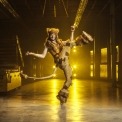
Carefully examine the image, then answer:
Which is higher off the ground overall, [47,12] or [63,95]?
[47,12]

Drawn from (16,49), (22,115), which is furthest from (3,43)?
(22,115)

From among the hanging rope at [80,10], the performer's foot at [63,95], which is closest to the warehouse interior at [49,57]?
the hanging rope at [80,10]

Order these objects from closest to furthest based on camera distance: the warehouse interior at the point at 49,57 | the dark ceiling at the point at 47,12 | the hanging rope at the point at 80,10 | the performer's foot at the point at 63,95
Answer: the performer's foot at the point at 63,95 < the warehouse interior at the point at 49,57 < the hanging rope at the point at 80,10 < the dark ceiling at the point at 47,12

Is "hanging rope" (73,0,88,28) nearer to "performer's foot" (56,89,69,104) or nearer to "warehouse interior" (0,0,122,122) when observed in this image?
"warehouse interior" (0,0,122,122)

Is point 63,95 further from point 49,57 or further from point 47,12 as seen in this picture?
point 49,57

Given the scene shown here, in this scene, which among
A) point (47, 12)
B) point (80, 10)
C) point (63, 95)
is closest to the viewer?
point (63, 95)

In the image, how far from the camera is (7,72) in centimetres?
1598

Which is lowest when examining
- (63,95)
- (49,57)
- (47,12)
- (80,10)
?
(63,95)

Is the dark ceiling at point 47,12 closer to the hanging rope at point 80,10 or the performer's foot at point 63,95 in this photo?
the hanging rope at point 80,10

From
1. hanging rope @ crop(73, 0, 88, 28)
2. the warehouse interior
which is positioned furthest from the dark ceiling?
hanging rope @ crop(73, 0, 88, 28)

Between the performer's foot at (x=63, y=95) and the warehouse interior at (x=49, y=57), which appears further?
the warehouse interior at (x=49, y=57)

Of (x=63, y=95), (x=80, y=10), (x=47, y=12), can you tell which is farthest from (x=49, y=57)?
(x=63, y=95)

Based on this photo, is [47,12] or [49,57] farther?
[49,57]

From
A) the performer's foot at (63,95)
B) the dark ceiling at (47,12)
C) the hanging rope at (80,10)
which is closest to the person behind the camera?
the performer's foot at (63,95)
